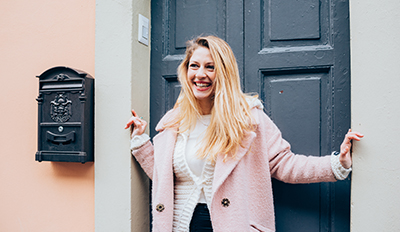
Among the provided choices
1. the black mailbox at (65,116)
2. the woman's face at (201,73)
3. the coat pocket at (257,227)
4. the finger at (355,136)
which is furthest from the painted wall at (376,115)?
the black mailbox at (65,116)

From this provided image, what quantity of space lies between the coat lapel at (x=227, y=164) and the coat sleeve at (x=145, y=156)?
554 millimetres

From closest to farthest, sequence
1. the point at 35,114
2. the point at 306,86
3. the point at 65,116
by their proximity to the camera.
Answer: the point at 306,86 < the point at 65,116 < the point at 35,114

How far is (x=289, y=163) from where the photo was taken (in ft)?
5.70

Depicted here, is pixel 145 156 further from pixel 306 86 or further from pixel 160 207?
pixel 306 86

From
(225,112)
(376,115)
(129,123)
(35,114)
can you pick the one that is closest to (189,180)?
(225,112)

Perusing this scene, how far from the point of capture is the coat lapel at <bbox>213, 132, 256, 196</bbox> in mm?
1629

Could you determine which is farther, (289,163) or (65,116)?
(65,116)

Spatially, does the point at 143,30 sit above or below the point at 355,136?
above

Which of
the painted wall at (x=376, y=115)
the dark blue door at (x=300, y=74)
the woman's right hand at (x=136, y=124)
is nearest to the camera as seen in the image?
the painted wall at (x=376, y=115)

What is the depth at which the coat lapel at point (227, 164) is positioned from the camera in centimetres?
163

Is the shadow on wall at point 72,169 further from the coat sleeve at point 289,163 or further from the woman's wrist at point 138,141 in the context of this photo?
the coat sleeve at point 289,163

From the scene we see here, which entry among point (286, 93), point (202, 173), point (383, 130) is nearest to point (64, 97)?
point (202, 173)

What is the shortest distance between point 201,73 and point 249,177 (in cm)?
71

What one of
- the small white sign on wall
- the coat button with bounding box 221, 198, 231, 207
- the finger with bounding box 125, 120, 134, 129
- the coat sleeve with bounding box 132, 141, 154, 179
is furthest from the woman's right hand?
the coat button with bounding box 221, 198, 231, 207
